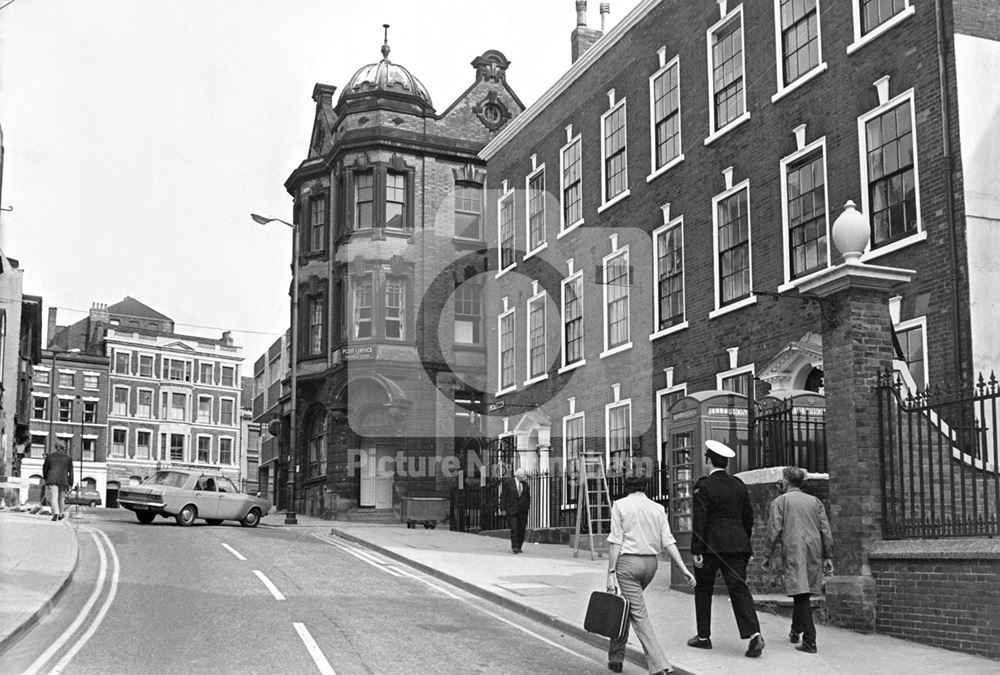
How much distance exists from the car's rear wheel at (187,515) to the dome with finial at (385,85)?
18.4 m

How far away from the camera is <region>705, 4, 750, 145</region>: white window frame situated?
72.4ft

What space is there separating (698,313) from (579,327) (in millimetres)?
6145

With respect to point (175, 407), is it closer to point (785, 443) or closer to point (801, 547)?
point (785, 443)

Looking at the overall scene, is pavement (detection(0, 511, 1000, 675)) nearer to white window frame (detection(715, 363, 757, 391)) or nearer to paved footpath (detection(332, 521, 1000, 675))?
paved footpath (detection(332, 521, 1000, 675))

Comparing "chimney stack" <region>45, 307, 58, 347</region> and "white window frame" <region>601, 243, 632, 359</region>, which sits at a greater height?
"chimney stack" <region>45, 307, 58, 347</region>

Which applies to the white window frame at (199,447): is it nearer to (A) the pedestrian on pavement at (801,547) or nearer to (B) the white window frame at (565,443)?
(B) the white window frame at (565,443)

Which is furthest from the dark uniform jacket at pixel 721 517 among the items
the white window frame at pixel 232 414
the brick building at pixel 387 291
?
the white window frame at pixel 232 414

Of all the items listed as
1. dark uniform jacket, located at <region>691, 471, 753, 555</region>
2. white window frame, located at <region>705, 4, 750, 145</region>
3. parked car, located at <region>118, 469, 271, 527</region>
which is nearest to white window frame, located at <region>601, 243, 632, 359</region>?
white window frame, located at <region>705, 4, 750, 145</region>

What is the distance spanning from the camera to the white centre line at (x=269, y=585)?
14.6m

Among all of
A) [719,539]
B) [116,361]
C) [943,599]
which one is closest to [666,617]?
[719,539]

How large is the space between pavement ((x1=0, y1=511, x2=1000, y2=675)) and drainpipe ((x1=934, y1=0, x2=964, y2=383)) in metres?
5.08

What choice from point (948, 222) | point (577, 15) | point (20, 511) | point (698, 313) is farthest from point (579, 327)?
point (20, 511)

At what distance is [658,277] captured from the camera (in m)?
24.9

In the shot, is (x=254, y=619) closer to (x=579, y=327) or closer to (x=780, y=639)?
(x=780, y=639)
